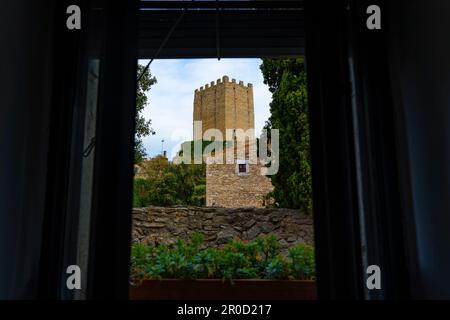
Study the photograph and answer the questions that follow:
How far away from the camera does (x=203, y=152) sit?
5.13 m

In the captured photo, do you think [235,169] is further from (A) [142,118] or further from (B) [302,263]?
(B) [302,263]

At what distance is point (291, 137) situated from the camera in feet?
11.9

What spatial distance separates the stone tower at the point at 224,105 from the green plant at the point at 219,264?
428 cm

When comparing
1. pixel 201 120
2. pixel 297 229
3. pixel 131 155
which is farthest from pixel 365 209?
pixel 201 120

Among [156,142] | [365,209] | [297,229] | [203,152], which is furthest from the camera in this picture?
[203,152]
